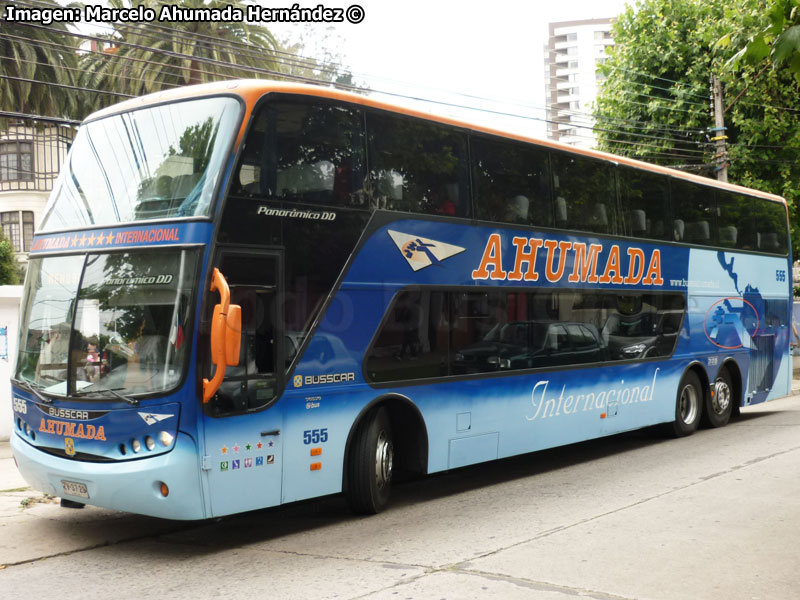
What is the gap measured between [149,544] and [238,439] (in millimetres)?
1389

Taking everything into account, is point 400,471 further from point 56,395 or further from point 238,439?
point 56,395

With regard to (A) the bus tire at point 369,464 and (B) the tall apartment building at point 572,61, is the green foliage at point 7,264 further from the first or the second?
(B) the tall apartment building at point 572,61

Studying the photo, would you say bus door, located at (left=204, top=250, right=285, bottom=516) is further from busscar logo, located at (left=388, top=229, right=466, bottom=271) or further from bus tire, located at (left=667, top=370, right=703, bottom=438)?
bus tire, located at (left=667, top=370, right=703, bottom=438)

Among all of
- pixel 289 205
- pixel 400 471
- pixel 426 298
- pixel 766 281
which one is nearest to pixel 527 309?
pixel 426 298

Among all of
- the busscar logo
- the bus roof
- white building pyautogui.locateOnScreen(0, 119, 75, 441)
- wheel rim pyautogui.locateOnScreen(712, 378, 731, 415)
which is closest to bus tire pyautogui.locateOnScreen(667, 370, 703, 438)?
wheel rim pyautogui.locateOnScreen(712, 378, 731, 415)

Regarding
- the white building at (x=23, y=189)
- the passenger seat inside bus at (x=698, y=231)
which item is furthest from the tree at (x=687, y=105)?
the white building at (x=23, y=189)

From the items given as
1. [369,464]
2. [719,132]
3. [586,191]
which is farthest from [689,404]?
[719,132]

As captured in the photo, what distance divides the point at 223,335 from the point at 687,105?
75.9 ft

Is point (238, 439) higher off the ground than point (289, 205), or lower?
lower

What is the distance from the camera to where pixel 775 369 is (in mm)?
16891

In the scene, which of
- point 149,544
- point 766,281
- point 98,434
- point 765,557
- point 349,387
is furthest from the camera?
point 766,281

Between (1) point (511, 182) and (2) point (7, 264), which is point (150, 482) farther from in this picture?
(2) point (7, 264)

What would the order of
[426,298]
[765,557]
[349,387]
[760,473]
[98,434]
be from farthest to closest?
1. [760,473]
2. [426,298]
3. [349,387]
4. [98,434]
5. [765,557]

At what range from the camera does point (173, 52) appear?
24344mm
